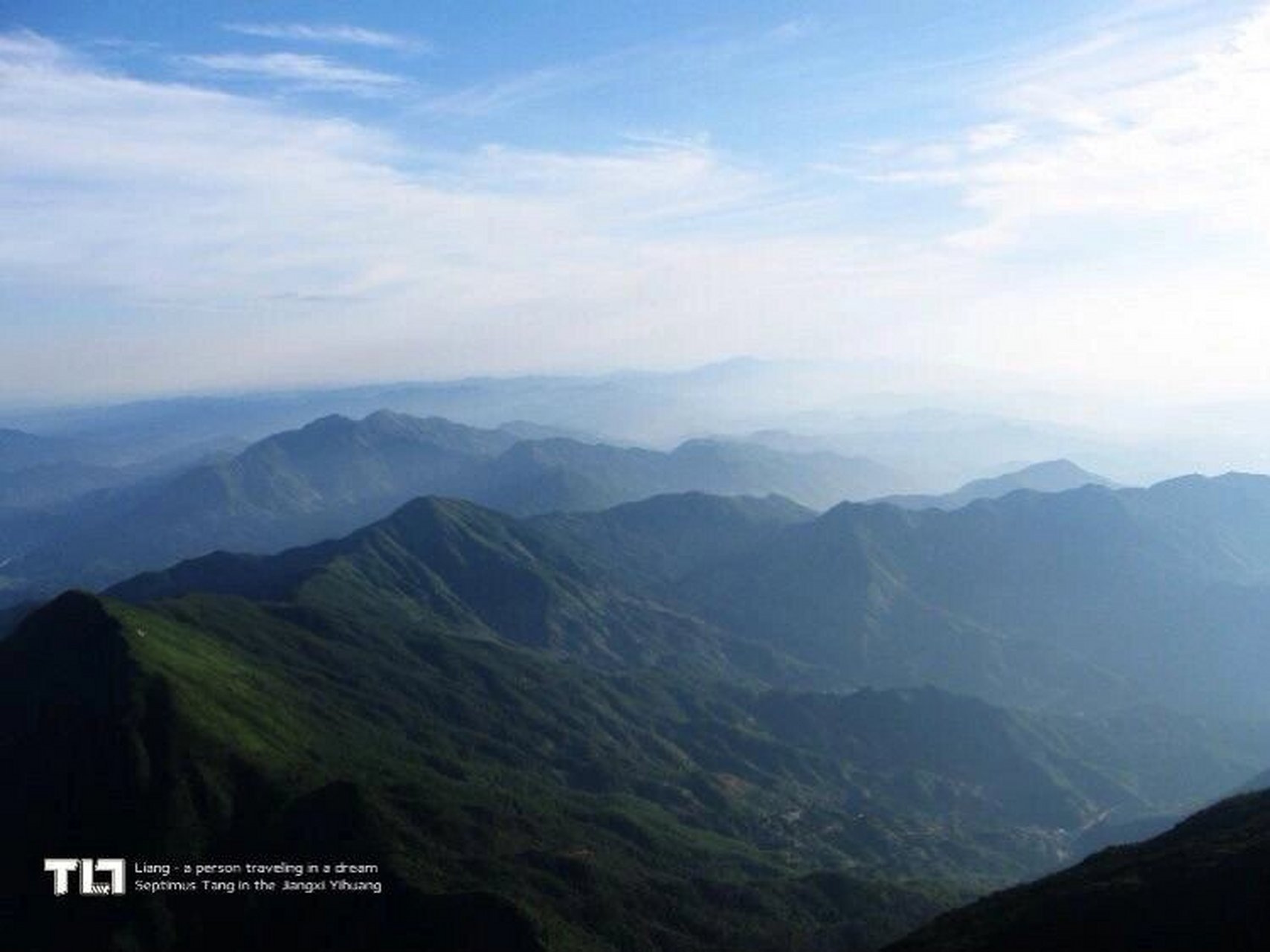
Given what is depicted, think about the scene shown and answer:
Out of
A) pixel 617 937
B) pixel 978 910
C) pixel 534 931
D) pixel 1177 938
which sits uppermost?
pixel 1177 938

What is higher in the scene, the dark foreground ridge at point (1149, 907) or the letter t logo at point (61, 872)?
the dark foreground ridge at point (1149, 907)

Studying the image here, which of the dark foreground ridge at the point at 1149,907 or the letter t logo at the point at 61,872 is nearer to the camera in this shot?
the dark foreground ridge at the point at 1149,907

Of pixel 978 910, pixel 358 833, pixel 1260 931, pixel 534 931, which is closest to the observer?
pixel 1260 931

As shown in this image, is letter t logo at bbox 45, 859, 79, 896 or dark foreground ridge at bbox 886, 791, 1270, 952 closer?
dark foreground ridge at bbox 886, 791, 1270, 952

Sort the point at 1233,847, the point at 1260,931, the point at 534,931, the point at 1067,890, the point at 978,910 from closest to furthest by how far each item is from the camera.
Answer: the point at 1260,931
the point at 1233,847
the point at 1067,890
the point at 978,910
the point at 534,931

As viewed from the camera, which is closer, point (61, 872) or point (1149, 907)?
point (1149, 907)

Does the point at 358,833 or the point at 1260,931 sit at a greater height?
the point at 1260,931

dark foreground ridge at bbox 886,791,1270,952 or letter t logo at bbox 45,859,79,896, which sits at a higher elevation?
dark foreground ridge at bbox 886,791,1270,952

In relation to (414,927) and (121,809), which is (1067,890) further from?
(121,809)

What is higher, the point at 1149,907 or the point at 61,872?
the point at 1149,907

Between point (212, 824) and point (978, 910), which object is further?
point (212, 824)

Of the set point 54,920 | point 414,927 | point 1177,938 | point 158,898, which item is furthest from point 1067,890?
point 54,920
